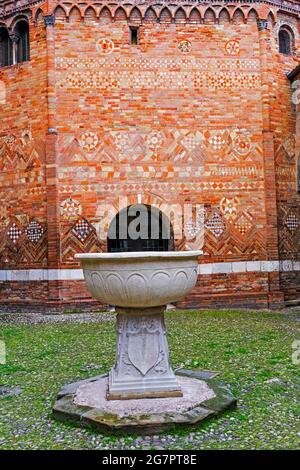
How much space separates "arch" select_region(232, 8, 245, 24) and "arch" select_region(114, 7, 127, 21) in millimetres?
2831

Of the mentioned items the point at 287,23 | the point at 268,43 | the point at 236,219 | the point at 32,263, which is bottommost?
the point at 32,263

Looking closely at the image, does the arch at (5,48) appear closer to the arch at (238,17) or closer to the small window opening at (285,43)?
the arch at (238,17)

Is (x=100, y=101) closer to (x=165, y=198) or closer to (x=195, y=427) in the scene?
(x=165, y=198)

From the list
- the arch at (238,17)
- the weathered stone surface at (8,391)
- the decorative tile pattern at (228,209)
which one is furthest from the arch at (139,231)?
the weathered stone surface at (8,391)

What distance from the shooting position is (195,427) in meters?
3.67

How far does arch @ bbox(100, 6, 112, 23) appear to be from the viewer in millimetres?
11102

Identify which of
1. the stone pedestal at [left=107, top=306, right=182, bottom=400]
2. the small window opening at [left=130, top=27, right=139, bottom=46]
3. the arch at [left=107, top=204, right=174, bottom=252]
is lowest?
the stone pedestal at [left=107, top=306, right=182, bottom=400]

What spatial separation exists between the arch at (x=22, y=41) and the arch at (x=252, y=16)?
5.81m

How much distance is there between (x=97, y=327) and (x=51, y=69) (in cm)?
647

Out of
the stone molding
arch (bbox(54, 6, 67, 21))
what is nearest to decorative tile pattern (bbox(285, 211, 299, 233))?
the stone molding

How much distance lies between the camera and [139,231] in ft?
37.5

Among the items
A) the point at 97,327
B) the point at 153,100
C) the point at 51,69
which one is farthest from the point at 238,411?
the point at 51,69

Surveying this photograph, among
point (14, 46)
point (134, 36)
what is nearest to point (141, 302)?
point (134, 36)

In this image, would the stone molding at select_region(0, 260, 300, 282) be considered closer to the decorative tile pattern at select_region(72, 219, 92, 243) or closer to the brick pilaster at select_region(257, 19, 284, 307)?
the brick pilaster at select_region(257, 19, 284, 307)
